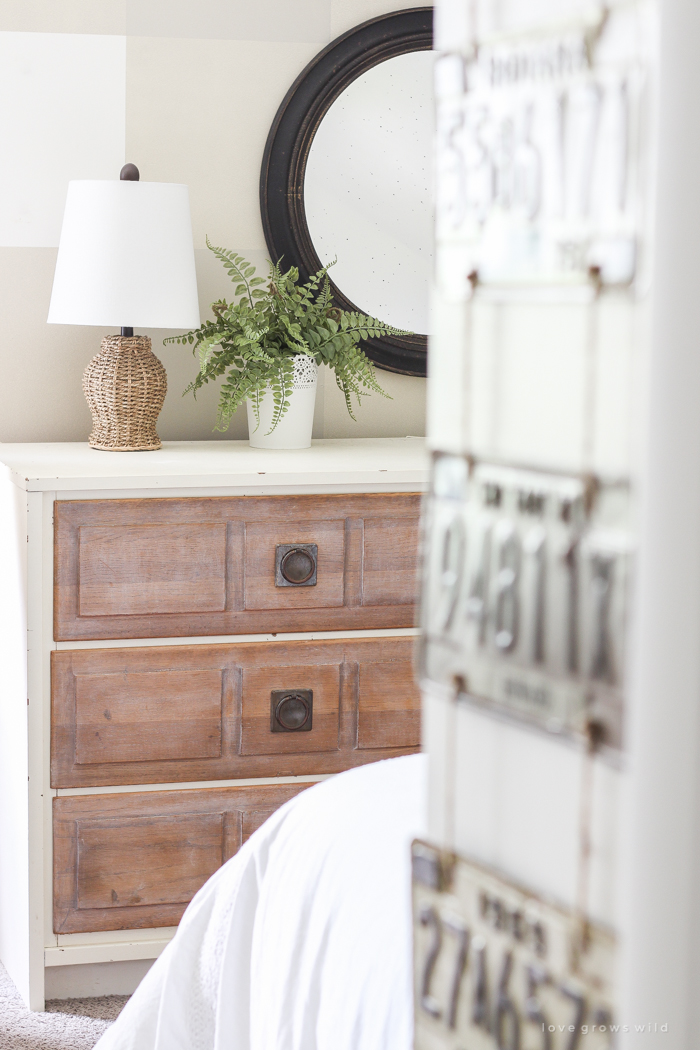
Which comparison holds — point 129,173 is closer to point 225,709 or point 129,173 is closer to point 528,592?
point 225,709

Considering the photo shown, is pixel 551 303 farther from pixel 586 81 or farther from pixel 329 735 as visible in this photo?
pixel 329 735

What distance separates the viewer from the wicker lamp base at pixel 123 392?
2111 mm

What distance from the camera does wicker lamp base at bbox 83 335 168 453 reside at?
6.93ft

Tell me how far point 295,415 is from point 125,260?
1.47 feet

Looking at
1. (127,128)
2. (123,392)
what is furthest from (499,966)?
(127,128)

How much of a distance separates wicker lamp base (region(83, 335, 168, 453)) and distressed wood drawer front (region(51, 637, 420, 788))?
489mm

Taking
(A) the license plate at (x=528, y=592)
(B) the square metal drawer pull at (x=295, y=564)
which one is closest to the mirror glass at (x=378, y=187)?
(B) the square metal drawer pull at (x=295, y=564)

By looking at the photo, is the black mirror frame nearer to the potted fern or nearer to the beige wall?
the beige wall

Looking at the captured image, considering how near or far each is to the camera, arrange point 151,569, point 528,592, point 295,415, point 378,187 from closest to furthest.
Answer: point 528,592 < point 151,569 < point 295,415 < point 378,187

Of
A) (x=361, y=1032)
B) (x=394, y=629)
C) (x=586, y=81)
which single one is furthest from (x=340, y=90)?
(x=586, y=81)

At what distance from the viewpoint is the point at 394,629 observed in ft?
6.43

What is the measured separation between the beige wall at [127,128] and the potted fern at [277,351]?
7.2 inches

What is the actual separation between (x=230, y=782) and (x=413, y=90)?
1570 millimetres

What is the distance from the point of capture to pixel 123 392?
2.11 meters
